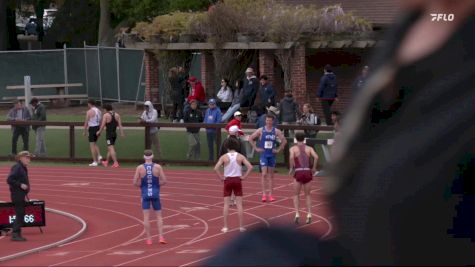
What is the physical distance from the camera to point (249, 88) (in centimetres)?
2711

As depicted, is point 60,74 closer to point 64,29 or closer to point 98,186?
point 64,29

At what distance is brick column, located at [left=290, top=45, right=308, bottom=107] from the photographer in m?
28.8

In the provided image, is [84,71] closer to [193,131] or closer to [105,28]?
[105,28]

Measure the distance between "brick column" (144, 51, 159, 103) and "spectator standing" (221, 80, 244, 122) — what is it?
502 cm

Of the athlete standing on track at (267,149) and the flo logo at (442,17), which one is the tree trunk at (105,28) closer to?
the athlete standing on track at (267,149)

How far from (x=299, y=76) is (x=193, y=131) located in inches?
187

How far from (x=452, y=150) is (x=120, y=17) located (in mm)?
44778

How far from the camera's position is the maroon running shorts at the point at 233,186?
57.1ft

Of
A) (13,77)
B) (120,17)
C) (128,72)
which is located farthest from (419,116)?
(120,17)

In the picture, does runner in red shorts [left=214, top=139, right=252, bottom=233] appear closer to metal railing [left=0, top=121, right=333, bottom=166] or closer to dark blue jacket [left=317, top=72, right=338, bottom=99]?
metal railing [left=0, top=121, right=333, bottom=166]

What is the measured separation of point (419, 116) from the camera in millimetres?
807

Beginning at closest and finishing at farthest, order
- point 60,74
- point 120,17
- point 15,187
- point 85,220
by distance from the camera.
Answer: point 15,187, point 85,220, point 60,74, point 120,17

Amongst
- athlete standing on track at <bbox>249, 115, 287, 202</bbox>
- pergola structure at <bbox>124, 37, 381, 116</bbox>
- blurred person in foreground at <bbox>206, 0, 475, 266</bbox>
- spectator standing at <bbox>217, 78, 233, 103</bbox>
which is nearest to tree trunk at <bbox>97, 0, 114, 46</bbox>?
pergola structure at <bbox>124, 37, 381, 116</bbox>

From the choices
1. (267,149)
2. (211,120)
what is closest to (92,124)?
(211,120)
